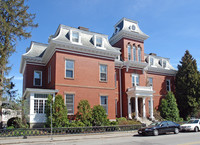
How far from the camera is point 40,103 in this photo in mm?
20328

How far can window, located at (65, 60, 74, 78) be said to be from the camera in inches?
877

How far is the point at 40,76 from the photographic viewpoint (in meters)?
26.7

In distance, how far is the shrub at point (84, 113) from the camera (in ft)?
66.7

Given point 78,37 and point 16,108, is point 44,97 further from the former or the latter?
point 78,37

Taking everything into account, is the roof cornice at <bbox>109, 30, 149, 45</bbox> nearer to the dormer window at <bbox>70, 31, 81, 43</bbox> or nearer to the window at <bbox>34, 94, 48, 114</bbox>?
the dormer window at <bbox>70, 31, 81, 43</bbox>

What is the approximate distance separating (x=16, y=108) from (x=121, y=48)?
56.3 ft

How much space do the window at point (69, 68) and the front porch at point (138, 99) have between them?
902 centimetres

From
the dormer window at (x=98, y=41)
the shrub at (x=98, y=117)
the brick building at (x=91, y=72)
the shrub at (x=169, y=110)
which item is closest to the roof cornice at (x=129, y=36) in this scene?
the brick building at (x=91, y=72)

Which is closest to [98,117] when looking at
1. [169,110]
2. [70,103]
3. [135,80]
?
[70,103]

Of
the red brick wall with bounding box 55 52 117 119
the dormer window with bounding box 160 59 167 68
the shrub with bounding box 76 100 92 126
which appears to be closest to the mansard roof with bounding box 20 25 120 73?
the red brick wall with bounding box 55 52 117 119

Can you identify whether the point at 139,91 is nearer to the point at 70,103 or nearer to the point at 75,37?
the point at 70,103

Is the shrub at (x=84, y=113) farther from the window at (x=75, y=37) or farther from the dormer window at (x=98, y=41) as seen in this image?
the dormer window at (x=98, y=41)

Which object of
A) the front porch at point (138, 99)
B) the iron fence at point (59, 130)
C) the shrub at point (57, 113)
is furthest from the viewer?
the front porch at point (138, 99)

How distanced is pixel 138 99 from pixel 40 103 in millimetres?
14862
